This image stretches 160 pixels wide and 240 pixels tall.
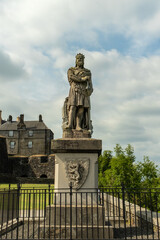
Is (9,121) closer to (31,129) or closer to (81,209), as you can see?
(31,129)

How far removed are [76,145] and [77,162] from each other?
21.1 inches

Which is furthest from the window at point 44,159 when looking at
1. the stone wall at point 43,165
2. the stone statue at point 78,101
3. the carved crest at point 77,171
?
the carved crest at point 77,171

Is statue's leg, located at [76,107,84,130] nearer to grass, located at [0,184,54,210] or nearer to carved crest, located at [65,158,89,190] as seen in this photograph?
carved crest, located at [65,158,89,190]

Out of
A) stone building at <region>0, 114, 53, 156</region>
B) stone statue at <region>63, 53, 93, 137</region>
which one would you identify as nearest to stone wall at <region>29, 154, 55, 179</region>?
stone building at <region>0, 114, 53, 156</region>

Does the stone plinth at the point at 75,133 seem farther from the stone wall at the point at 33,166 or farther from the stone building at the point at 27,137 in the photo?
the stone building at the point at 27,137

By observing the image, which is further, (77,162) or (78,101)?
(78,101)

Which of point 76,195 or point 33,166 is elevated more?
point 76,195

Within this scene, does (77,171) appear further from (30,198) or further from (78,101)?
(78,101)

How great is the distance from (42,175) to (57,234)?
45.4 meters

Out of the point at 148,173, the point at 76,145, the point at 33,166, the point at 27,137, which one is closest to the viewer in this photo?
the point at 76,145

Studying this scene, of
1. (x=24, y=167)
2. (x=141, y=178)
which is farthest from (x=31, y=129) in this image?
(x=141, y=178)

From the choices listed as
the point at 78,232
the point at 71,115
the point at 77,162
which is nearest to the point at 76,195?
the point at 78,232

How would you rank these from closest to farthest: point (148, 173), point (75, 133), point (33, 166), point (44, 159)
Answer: point (75, 133) → point (148, 173) → point (33, 166) → point (44, 159)

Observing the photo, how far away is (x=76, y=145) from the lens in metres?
7.56
